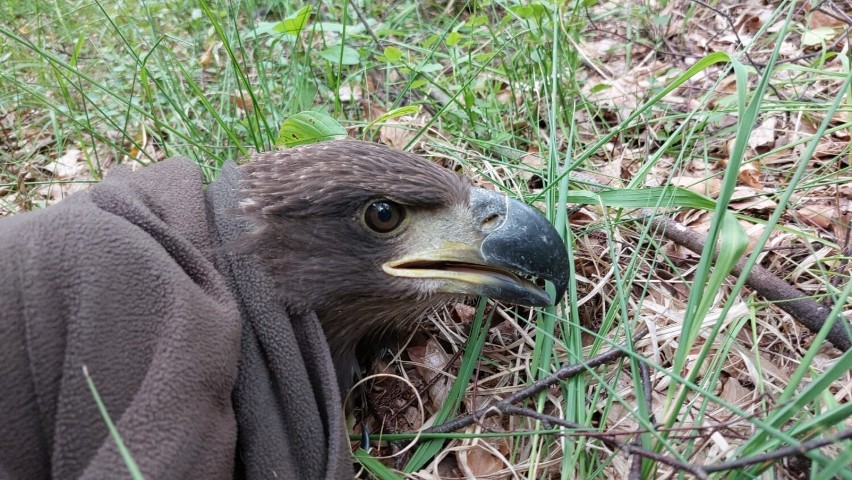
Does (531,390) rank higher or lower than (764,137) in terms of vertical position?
lower

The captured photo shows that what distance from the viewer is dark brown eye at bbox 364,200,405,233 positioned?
76.1 inches

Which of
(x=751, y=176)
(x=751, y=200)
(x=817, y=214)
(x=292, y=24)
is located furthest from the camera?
(x=292, y=24)

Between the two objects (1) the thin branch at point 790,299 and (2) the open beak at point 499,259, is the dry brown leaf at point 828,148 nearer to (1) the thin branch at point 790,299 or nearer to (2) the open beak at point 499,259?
(1) the thin branch at point 790,299

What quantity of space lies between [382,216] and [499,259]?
0.37 meters

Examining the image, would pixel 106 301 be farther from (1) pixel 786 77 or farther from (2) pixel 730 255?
(1) pixel 786 77

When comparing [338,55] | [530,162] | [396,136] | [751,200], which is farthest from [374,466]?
[338,55]

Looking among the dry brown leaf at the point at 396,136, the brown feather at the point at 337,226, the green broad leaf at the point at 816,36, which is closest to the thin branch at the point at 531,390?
the brown feather at the point at 337,226

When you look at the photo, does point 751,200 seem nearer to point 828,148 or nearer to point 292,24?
point 828,148

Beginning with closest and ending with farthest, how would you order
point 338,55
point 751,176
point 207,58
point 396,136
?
1. point 751,176
2. point 338,55
3. point 396,136
4. point 207,58

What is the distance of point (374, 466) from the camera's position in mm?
1930

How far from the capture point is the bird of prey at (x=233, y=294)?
4.66ft

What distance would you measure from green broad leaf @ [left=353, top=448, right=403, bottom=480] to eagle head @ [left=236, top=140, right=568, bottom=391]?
0.36 meters

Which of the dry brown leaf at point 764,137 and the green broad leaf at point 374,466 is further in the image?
the dry brown leaf at point 764,137

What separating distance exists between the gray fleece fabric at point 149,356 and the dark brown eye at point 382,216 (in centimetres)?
35
